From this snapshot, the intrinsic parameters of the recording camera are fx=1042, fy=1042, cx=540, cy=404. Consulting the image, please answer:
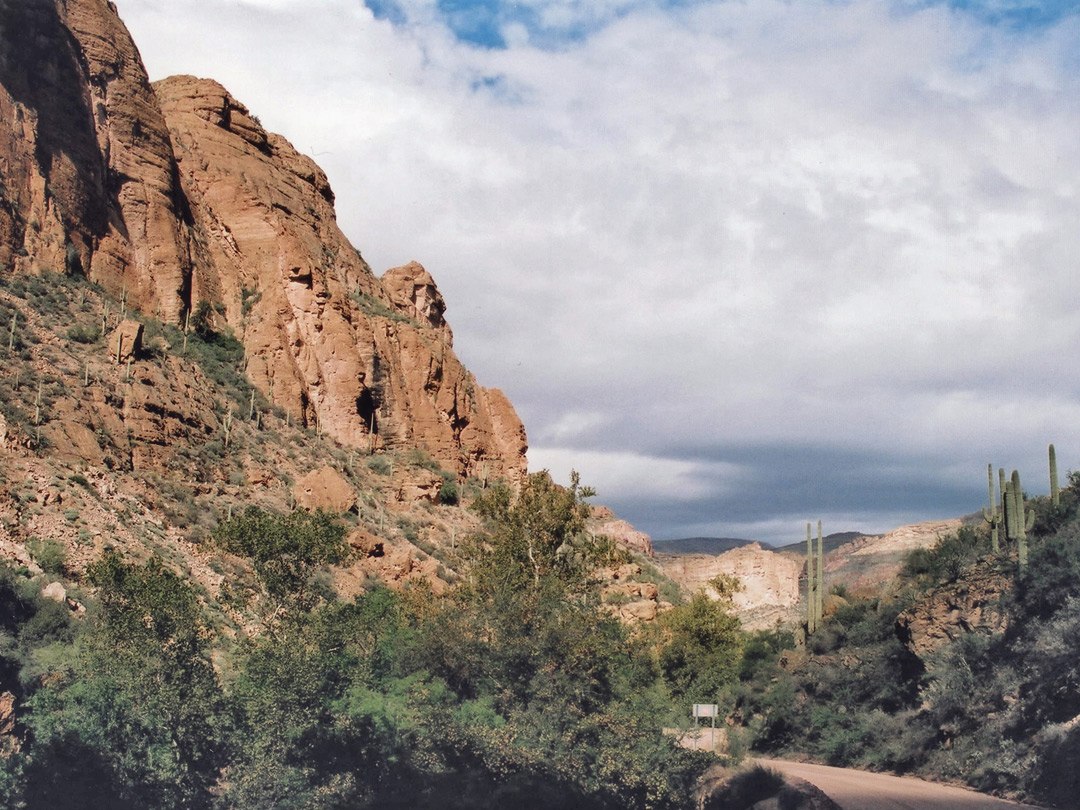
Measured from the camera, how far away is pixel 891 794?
70.5 ft

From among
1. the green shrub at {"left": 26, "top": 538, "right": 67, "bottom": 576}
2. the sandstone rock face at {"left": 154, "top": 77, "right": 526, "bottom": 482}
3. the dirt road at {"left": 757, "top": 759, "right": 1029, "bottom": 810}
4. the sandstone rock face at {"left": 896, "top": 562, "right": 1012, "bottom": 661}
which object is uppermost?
the sandstone rock face at {"left": 154, "top": 77, "right": 526, "bottom": 482}

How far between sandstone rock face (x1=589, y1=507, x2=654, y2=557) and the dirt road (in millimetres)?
56687

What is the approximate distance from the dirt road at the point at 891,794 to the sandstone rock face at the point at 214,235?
30.4 meters

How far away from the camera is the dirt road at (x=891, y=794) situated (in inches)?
778

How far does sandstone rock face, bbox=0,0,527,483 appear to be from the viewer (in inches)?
1913

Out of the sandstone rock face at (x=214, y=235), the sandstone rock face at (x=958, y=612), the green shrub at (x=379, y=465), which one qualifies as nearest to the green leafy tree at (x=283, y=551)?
the sandstone rock face at (x=958, y=612)

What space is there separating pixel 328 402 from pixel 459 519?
10229 millimetres

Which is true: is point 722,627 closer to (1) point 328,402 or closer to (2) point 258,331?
(1) point 328,402

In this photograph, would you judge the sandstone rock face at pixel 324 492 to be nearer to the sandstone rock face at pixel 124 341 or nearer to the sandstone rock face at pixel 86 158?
the sandstone rock face at pixel 124 341

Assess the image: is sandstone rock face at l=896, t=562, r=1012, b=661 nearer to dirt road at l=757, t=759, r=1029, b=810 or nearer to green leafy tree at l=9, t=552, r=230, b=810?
dirt road at l=757, t=759, r=1029, b=810

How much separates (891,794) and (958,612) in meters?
6.18

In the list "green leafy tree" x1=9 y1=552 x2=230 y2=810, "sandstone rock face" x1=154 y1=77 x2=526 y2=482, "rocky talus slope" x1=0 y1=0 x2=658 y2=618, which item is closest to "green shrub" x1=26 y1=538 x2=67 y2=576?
"rocky talus slope" x1=0 y1=0 x2=658 y2=618

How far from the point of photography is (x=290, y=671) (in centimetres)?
2047

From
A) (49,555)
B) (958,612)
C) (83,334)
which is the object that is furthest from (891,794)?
(83,334)
